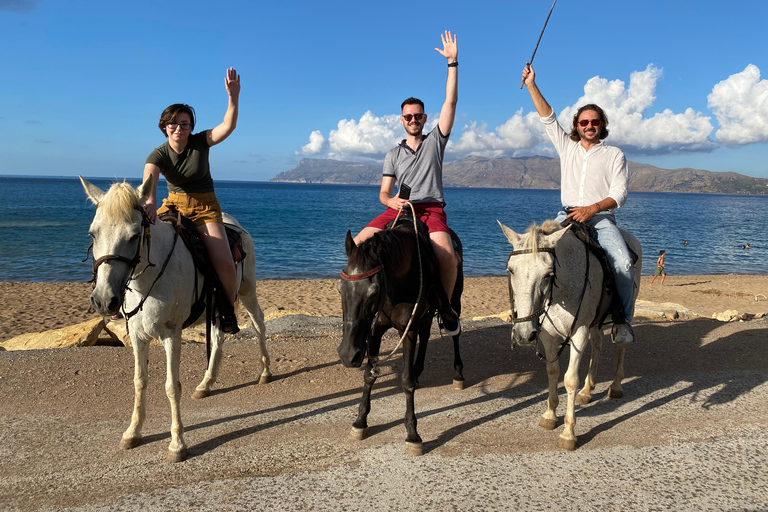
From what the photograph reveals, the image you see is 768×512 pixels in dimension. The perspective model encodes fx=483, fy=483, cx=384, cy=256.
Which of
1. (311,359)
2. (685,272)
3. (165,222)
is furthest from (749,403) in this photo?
(685,272)

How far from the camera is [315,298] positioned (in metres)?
16.4

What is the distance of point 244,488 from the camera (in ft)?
12.5

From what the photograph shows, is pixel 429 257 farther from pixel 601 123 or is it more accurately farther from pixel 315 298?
pixel 315 298

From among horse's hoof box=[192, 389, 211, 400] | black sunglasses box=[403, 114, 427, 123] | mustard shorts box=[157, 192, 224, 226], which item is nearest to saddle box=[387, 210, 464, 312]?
black sunglasses box=[403, 114, 427, 123]

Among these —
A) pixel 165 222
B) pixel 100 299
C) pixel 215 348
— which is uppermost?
pixel 165 222

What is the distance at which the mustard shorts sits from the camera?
5.19 metres

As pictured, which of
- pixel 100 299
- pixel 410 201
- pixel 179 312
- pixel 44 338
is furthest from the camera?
pixel 44 338

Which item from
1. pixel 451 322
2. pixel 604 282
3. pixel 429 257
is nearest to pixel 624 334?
pixel 604 282

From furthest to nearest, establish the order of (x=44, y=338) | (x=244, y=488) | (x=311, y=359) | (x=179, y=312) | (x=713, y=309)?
1. (x=713, y=309)
2. (x=44, y=338)
3. (x=311, y=359)
4. (x=179, y=312)
5. (x=244, y=488)

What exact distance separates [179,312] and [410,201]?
2.56m

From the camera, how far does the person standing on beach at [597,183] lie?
497cm

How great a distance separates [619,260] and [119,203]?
183 inches

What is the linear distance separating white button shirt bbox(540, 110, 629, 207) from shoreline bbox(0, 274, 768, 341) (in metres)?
7.36

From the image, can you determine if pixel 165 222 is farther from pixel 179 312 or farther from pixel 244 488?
pixel 244 488
